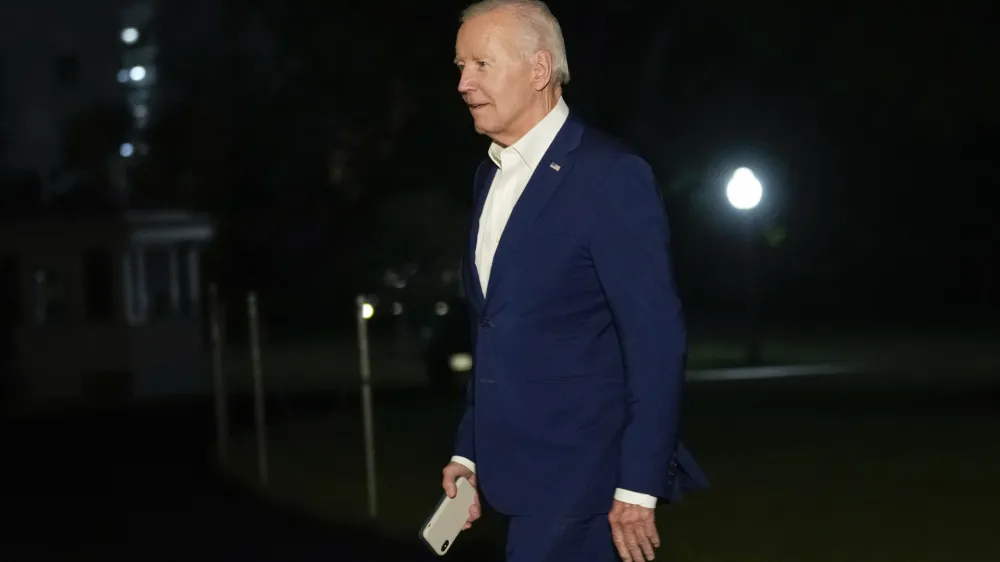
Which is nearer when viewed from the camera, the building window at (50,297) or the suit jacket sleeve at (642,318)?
the suit jacket sleeve at (642,318)

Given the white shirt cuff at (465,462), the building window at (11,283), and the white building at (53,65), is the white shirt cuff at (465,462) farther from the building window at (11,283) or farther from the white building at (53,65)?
the white building at (53,65)

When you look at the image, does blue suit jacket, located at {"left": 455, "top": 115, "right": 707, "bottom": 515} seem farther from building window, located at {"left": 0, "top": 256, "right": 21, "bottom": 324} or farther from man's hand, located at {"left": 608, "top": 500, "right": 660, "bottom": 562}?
building window, located at {"left": 0, "top": 256, "right": 21, "bottom": 324}

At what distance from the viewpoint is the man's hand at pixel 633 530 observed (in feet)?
13.4

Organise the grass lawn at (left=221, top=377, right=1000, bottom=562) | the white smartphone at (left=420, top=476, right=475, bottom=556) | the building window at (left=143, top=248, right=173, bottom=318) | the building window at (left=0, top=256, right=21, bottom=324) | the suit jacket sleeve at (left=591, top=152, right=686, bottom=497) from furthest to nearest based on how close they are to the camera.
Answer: the building window at (left=143, top=248, right=173, bottom=318)
the building window at (left=0, top=256, right=21, bottom=324)
the grass lawn at (left=221, top=377, right=1000, bottom=562)
the white smartphone at (left=420, top=476, right=475, bottom=556)
the suit jacket sleeve at (left=591, top=152, right=686, bottom=497)

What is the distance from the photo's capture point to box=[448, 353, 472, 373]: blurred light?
24.8 meters

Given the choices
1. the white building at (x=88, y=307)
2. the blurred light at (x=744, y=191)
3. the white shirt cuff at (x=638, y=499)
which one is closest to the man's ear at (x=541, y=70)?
the white shirt cuff at (x=638, y=499)

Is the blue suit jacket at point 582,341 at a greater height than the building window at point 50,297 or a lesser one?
greater

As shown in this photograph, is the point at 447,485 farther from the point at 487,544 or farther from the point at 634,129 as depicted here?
the point at 634,129

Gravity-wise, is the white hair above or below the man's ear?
above

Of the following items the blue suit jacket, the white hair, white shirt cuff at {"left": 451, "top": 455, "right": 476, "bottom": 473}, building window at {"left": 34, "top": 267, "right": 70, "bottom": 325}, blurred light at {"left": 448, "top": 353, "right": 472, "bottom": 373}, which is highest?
the white hair

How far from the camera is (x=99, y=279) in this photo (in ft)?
86.9

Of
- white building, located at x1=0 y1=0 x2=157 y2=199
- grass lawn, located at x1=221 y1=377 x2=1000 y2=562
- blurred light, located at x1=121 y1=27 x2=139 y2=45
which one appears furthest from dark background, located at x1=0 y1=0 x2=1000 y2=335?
blurred light, located at x1=121 y1=27 x2=139 y2=45

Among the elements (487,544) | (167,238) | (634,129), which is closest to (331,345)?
(167,238)

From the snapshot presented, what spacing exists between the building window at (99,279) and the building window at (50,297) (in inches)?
12.1
